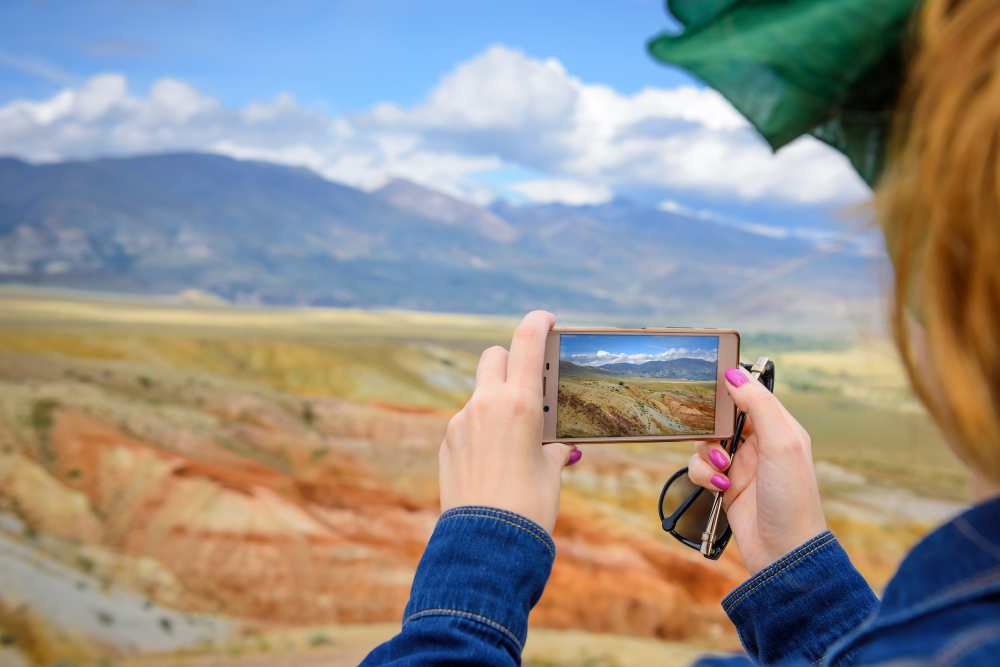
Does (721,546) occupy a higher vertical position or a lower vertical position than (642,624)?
higher

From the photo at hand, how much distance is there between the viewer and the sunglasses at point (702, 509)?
864 mm

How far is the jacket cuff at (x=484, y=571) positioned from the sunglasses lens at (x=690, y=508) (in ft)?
1.53

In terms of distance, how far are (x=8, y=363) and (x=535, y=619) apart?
5695mm

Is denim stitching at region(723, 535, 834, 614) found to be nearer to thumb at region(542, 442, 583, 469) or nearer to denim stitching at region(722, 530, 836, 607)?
denim stitching at region(722, 530, 836, 607)

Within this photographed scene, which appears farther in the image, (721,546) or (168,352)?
(168,352)

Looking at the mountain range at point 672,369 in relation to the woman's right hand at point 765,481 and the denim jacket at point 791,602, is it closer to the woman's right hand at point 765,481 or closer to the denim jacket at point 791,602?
the woman's right hand at point 765,481

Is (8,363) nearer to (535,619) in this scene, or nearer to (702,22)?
(535,619)

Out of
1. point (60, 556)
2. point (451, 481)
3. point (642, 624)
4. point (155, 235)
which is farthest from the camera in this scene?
point (155, 235)

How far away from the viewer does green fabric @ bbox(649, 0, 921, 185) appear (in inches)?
14.1

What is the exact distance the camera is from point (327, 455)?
5.80m

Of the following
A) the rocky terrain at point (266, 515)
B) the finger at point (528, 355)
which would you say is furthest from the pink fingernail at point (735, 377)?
the rocky terrain at point (266, 515)

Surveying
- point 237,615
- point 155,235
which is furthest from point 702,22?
point 155,235

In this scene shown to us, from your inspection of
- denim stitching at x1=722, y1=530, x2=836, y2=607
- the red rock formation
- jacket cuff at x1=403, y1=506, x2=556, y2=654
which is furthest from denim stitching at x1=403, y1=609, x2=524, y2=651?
the red rock formation

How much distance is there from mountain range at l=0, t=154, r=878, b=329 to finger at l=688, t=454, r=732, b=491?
0.32 m
